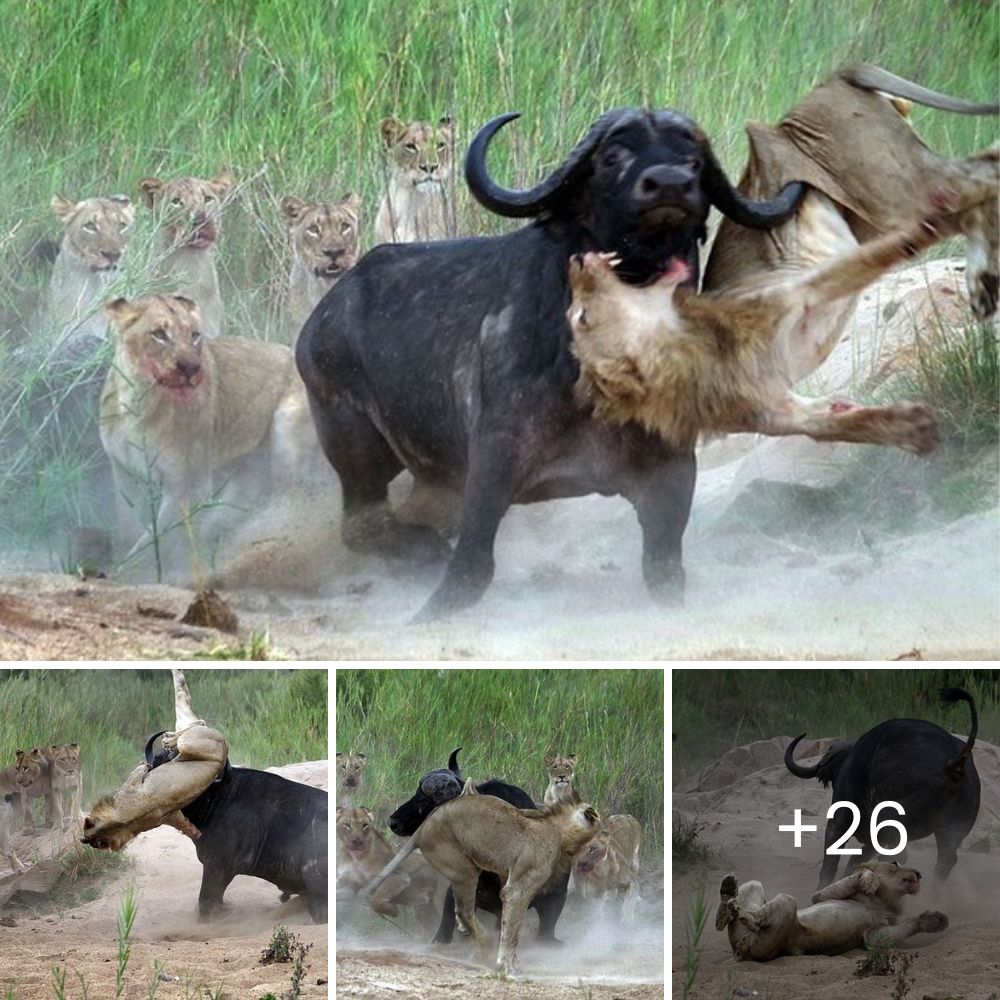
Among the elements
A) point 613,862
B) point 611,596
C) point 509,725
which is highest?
point 611,596

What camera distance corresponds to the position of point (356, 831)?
755 cm

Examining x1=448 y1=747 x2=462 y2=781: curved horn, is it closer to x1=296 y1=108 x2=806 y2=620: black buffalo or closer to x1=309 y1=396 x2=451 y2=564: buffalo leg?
x1=296 y1=108 x2=806 y2=620: black buffalo

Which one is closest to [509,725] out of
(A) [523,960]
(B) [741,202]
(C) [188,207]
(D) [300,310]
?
(A) [523,960]

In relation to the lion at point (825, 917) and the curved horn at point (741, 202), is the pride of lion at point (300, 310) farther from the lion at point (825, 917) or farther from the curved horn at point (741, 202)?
the lion at point (825, 917)

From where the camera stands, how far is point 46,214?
771cm

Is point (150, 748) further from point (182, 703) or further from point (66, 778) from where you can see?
point (66, 778)

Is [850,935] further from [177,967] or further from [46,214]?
[46,214]

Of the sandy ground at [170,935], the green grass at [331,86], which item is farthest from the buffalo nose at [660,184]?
the sandy ground at [170,935]

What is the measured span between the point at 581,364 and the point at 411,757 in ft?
5.07

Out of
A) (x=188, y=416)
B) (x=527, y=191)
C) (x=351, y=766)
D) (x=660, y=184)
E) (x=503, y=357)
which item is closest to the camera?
(x=660, y=184)

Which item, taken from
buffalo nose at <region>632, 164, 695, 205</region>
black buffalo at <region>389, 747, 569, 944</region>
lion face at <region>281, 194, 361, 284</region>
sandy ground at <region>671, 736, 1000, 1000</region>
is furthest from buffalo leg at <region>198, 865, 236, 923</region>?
buffalo nose at <region>632, 164, 695, 205</region>

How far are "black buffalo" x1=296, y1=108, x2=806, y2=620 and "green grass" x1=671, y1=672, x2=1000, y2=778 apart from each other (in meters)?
0.40

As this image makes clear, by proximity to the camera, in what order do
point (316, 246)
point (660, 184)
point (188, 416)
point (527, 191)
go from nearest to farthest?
point (660, 184), point (527, 191), point (188, 416), point (316, 246)

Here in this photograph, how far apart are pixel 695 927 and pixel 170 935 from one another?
188 cm
